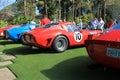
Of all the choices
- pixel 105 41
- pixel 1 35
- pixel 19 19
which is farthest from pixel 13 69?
pixel 19 19

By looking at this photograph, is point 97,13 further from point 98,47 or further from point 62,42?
point 98,47

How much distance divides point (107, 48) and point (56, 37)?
176 inches

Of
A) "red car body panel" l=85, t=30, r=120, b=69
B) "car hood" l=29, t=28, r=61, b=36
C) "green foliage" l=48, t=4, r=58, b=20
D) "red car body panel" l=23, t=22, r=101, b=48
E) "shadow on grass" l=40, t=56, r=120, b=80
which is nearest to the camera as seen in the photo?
"red car body panel" l=85, t=30, r=120, b=69

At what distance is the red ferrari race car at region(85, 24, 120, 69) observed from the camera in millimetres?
5277

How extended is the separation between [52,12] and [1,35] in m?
35.1

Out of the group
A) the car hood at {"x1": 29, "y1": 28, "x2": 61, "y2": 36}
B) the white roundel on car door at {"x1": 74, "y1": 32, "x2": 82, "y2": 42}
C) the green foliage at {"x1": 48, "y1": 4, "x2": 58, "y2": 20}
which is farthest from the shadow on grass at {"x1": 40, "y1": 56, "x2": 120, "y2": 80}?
the green foliage at {"x1": 48, "y1": 4, "x2": 58, "y2": 20}

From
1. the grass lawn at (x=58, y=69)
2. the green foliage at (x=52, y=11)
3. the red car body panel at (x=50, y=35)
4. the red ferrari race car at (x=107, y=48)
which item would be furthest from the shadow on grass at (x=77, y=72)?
the green foliage at (x=52, y=11)

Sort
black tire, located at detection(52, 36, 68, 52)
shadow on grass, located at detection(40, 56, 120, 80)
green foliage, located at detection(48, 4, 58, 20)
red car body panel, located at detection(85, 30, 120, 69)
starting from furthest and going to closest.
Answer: green foliage, located at detection(48, 4, 58, 20) < black tire, located at detection(52, 36, 68, 52) < shadow on grass, located at detection(40, 56, 120, 80) < red car body panel, located at detection(85, 30, 120, 69)

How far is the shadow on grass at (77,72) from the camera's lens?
6.12 m

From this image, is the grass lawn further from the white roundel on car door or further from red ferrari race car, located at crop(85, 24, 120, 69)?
the white roundel on car door

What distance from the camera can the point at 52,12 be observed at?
48969 millimetres

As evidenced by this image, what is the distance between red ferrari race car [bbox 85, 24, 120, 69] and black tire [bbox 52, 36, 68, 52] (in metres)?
3.64

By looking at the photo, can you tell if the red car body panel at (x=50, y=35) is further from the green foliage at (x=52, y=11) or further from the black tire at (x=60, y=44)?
the green foliage at (x=52, y=11)

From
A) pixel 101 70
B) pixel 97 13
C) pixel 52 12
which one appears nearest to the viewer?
pixel 101 70
